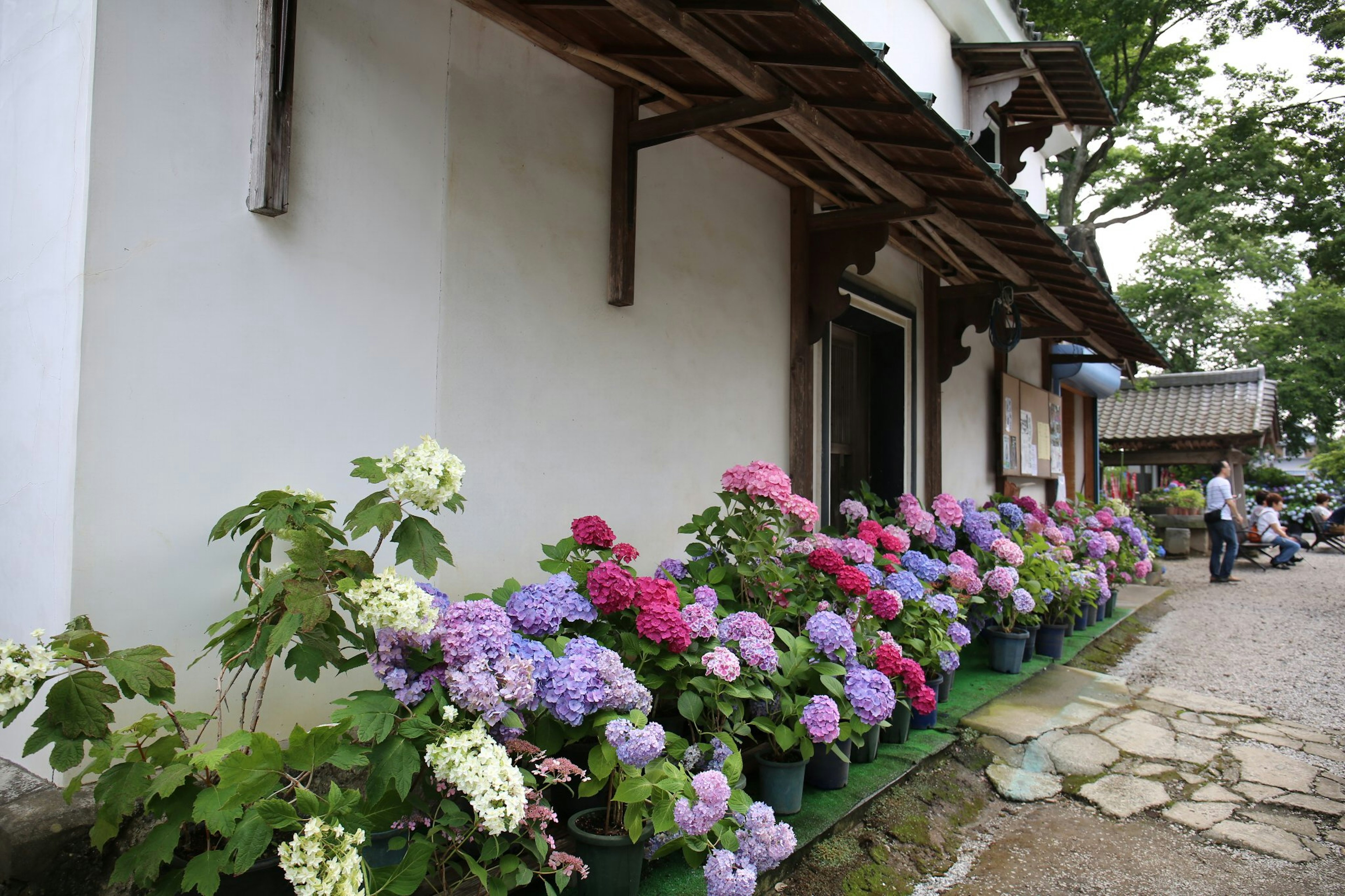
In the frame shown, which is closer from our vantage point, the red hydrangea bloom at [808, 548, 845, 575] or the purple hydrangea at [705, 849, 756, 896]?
the purple hydrangea at [705, 849, 756, 896]

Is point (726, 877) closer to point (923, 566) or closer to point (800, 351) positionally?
point (923, 566)

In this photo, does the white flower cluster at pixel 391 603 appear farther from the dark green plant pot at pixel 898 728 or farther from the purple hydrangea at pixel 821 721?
the dark green plant pot at pixel 898 728

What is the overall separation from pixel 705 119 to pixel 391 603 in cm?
216

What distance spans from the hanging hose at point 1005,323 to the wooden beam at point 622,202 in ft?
11.9

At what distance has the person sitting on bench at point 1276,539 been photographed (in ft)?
42.4

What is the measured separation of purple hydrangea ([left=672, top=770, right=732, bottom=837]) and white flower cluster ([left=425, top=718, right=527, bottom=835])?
43cm

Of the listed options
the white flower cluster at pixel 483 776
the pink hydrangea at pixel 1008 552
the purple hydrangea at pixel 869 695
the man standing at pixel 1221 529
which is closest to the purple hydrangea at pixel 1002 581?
the pink hydrangea at pixel 1008 552

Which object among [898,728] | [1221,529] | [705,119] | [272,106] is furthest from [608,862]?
[1221,529]

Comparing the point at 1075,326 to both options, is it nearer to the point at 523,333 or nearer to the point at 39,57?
the point at 523,333

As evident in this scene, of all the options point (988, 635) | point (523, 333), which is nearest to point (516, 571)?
point (523, 333)

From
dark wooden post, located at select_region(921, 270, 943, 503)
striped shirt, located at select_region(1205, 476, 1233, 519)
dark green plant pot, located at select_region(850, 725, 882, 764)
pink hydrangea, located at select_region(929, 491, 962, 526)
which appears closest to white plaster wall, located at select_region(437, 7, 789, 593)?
dark green plant pot, located at select_region(850, 725, 882, 764)

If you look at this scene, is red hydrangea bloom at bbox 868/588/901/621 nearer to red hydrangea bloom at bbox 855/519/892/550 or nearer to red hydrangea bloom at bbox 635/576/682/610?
red hydrangea bloom at bbox 855/519/892/550

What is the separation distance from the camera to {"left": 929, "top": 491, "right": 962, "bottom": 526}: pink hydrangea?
17.1 feet

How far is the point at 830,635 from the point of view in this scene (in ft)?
9.35
